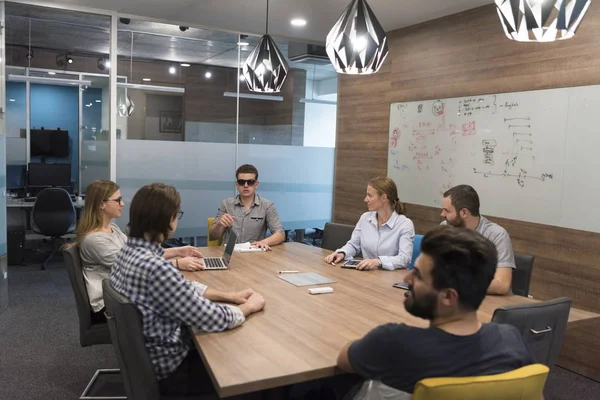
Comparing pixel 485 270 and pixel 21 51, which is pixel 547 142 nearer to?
pixel 485 270

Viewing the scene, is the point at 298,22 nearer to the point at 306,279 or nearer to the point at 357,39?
the point at 357,39

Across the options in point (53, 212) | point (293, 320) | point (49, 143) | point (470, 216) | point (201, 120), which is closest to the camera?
point (293, 320)

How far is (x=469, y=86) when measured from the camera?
466cm

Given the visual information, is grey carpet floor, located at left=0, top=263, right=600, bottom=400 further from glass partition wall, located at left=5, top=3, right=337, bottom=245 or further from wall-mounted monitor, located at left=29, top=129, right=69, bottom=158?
wall-mounted monitor, located at left=29, top=129, right=69, bottom=158

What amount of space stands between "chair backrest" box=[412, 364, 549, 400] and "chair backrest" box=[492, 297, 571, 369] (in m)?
0.48

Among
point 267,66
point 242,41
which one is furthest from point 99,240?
point 242,41

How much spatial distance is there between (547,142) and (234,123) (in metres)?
3.38

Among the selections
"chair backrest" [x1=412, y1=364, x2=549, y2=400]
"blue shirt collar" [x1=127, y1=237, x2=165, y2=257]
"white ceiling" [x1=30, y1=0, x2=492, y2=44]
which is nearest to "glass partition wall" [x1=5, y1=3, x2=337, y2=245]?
"white ceiling" [x1=30, y1=0, x2=492, y2=44]

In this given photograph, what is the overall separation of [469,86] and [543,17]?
8.89 feet

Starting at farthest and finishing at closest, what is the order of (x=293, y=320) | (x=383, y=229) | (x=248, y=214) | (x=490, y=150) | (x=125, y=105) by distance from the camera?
(x=125, y=105) < (x=490, y=150) < (x=248, y=214) < (x=383, y=229) < (x=293, y=320)

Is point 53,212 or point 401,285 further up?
point 401,285

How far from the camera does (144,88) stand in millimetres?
5773

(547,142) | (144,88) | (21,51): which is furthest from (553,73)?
(21,51)

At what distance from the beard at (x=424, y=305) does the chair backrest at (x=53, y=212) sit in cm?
573
